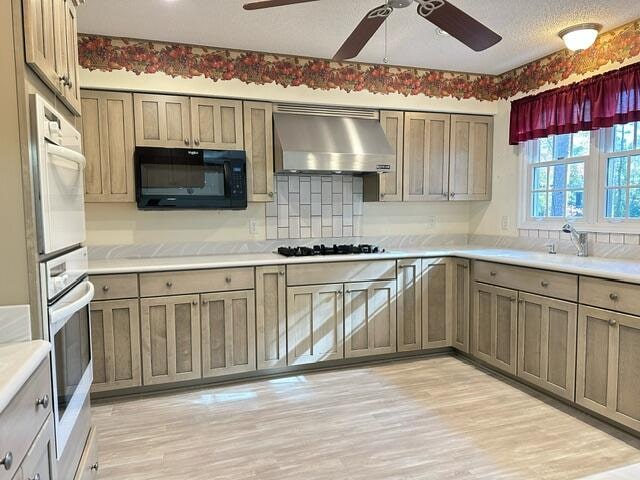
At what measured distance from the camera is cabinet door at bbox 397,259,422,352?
3583mm

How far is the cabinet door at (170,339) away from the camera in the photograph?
297cm

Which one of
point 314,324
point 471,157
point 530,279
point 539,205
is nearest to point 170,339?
point 314,324

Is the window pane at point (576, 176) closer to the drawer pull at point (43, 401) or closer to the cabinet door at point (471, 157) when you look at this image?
the cabinet door at point (471, 157)

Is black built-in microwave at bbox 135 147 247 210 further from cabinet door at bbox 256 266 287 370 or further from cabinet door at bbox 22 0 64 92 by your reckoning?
cabinet door at bbox 22 0 64 92

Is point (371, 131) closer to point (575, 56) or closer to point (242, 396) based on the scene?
point (575, 56)

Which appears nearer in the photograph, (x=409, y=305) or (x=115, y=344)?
(x=115, y=344)

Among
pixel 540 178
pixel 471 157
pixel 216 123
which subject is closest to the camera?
pixel 216 123

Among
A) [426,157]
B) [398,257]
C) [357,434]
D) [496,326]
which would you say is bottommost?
[357,434]

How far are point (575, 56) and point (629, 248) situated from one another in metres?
1.46

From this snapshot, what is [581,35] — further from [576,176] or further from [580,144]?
[576,176]

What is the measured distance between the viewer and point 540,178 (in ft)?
12.5

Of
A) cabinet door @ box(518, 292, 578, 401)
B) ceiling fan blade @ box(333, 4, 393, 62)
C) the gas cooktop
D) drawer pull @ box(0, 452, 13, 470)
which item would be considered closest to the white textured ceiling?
ceiling fan blade @ box(333, 4, 393, 62)

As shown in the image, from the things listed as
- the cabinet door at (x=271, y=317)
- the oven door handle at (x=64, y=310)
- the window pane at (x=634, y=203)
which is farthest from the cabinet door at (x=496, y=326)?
the oven door handle at (x=64, y=310)

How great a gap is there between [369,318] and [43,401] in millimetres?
2538
